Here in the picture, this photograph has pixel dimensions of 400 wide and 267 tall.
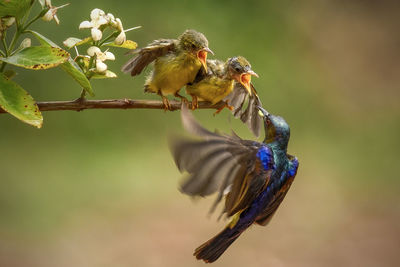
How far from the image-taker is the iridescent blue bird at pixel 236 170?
1.28 feet

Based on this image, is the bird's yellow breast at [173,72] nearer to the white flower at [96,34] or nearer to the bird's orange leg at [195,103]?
the bird's orange leg at [195,103]

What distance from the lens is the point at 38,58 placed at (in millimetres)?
375

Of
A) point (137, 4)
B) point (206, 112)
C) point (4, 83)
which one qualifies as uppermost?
point (4, 83)

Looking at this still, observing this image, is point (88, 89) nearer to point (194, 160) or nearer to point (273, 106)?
point (194, 160)

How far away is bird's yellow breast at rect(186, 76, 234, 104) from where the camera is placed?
0.56 metres

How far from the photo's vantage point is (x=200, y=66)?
61 cm

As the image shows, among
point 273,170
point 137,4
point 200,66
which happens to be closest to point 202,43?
point 200,66

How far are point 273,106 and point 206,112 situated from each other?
0.56ft

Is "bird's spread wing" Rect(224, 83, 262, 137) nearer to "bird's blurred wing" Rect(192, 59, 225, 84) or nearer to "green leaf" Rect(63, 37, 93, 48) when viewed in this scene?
"bird's blurred wing" Rect(192, 59, 225, 84)

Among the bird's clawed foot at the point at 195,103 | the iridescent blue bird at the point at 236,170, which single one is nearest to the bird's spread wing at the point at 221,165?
the iridescent blue bird at the point at 236,170

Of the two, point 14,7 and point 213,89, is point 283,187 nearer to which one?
point 213,89

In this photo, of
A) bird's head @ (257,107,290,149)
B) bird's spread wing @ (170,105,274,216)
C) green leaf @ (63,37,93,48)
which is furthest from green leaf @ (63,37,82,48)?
bird's head @ (257,107,290,149)

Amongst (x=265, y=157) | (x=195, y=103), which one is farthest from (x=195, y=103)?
(x=265, y=157)

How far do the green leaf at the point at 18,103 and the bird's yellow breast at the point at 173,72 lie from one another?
213mm
